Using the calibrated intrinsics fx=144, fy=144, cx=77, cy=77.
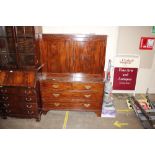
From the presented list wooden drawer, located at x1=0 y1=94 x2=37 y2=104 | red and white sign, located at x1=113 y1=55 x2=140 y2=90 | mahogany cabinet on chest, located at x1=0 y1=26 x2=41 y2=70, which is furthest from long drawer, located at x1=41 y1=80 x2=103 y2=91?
red and white sign, located at x1=113 y1=55 x2=140 y2=90

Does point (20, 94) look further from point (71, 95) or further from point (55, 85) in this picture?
point (71, 95)

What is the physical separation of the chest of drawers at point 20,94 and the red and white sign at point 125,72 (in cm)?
254

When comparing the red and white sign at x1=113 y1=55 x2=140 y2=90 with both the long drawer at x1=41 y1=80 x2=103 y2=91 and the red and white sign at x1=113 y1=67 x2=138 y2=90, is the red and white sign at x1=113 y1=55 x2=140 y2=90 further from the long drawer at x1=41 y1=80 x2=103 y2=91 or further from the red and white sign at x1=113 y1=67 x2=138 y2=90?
the long drawer at x1=41 y1=80 x2=103 y2=91

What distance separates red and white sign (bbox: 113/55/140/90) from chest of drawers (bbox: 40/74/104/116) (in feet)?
3.81

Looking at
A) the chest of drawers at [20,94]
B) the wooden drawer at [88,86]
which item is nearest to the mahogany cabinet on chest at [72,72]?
the wooden drawer at [88,86]

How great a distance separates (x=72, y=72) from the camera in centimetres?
389

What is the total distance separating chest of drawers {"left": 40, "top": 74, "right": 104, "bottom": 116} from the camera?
3.54m

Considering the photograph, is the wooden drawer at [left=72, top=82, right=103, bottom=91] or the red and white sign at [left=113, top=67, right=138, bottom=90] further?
the red and white sign at [left=113, top=67, right=138, bottom=90]

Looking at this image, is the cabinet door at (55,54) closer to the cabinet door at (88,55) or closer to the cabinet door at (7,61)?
the cabinet door at (88,55)

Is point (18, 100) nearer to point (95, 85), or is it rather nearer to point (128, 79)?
point (95, 85)

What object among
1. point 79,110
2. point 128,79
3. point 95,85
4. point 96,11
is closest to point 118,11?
point 96,11

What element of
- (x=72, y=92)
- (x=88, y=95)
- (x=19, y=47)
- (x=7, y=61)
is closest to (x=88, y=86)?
(x=88, y=95)

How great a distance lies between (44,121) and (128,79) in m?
2.89
